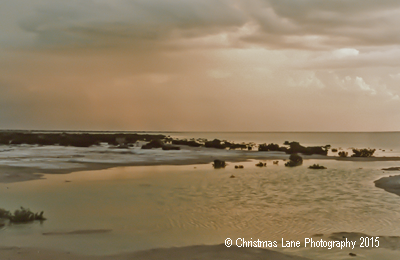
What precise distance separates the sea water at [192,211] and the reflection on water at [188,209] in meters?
0.03

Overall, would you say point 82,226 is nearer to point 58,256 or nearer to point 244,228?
point 58,256

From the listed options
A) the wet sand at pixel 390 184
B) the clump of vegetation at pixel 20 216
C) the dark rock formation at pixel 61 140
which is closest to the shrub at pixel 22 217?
the clump of vegetation at pixel 20 216

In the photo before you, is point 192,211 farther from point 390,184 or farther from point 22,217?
point 390,184

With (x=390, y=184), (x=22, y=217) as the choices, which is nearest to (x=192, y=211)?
(x=22, y=217)

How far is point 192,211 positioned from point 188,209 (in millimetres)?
385

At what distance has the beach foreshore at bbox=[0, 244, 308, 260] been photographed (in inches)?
Result: 348

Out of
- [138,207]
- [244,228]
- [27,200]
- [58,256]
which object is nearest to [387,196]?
[244,228]

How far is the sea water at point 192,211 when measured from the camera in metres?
10.4

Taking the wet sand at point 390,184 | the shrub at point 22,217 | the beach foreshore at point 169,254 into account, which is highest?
the wet sand at point 390,184

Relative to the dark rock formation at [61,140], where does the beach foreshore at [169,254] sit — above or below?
below

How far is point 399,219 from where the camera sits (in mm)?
13031

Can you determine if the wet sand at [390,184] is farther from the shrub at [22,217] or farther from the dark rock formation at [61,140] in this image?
the dark rock formation at [61,140]

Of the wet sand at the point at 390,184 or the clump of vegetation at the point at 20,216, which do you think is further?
the wet sand at the point at 390,184

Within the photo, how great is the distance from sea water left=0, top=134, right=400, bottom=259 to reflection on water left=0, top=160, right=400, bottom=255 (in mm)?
30
